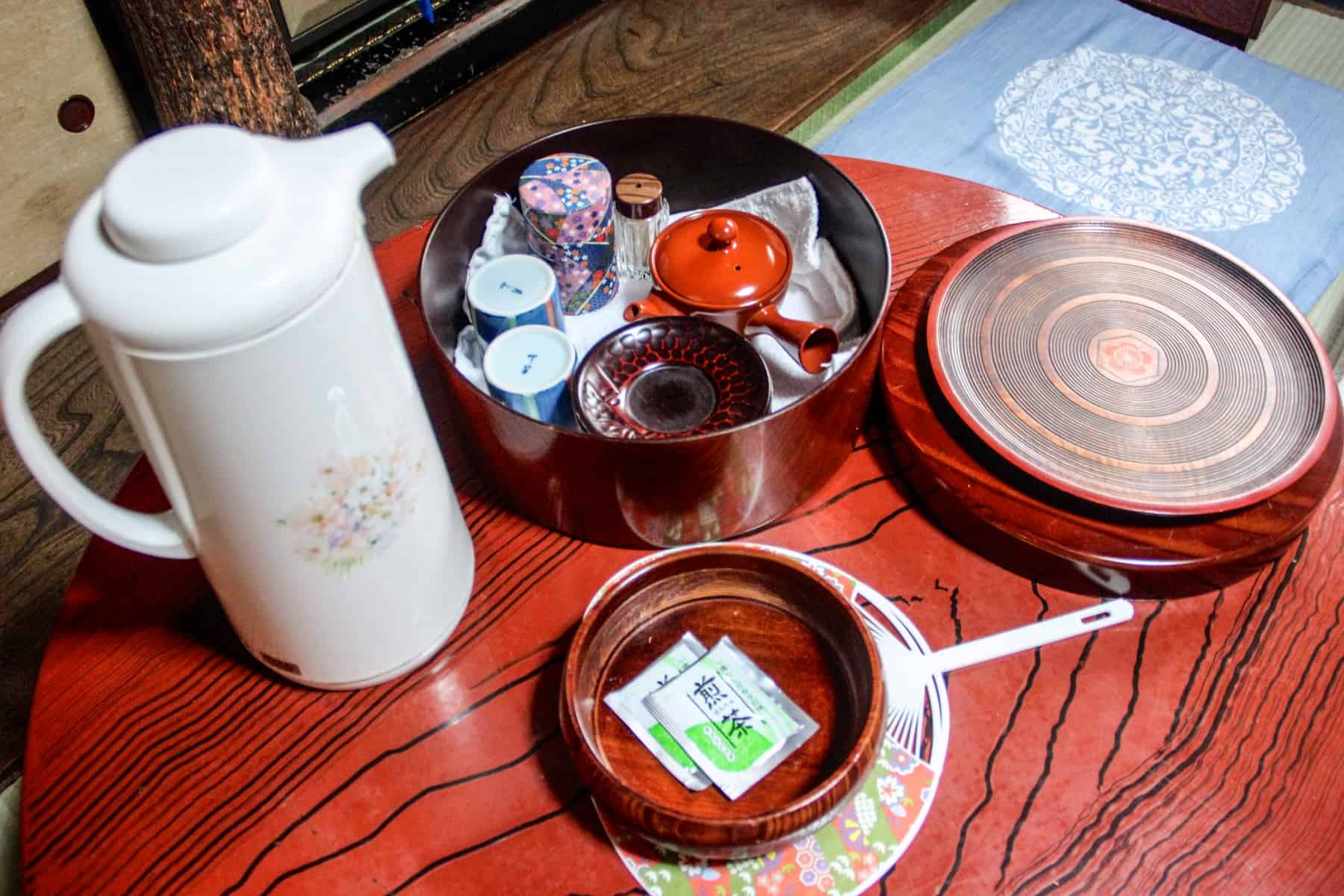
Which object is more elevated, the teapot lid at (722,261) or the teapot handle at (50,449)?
the teapot handle at (50,449)

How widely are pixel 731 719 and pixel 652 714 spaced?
0.17ft

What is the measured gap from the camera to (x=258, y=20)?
1292 mm

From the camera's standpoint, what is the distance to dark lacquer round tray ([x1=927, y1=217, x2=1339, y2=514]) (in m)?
0.78

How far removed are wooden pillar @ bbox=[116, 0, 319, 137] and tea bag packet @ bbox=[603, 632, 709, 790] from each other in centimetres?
101

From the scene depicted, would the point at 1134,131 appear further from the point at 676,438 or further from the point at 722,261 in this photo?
the point at 676,438

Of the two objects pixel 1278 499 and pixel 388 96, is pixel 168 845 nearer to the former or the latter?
pixel 1278 499

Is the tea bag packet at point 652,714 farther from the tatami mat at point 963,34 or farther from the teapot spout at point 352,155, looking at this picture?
the tatami mat at point 963,34

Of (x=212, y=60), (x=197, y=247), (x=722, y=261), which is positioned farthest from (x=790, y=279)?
(x=212, y=60)

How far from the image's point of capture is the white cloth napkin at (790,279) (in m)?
0.91

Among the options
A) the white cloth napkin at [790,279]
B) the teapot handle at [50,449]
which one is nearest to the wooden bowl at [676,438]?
the white cloth napkin at [790,279]

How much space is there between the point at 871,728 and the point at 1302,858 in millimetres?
299

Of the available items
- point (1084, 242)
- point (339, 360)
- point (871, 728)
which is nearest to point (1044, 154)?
point (1084, 242)

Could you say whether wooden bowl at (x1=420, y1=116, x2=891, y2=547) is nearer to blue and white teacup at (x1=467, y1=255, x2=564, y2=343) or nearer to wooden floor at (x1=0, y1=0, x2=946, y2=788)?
blue and white teacup at (x1=467, y1=255, x2=564, y2=343)

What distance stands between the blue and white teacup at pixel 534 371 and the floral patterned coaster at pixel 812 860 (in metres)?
0.30
